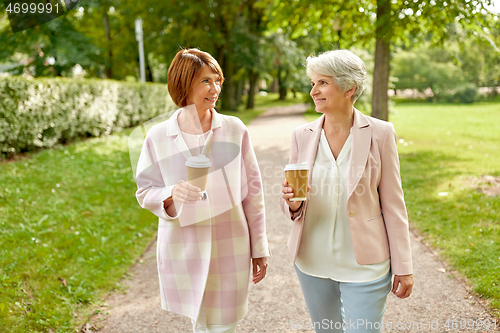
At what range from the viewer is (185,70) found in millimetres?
2008

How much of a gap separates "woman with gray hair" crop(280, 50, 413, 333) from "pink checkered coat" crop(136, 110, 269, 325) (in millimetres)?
294

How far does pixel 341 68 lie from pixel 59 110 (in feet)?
28.9

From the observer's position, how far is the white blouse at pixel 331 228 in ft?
6.79

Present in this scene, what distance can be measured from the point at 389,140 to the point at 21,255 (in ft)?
13.1

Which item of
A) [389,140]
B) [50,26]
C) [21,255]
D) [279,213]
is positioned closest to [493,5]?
[279,213]

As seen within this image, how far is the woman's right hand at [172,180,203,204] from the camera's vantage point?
1.74 metres

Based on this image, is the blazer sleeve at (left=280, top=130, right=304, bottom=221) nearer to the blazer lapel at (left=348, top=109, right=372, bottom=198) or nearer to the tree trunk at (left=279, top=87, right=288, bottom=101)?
the blazer lapel at (left=348, top=109, right=372, bottom=198)

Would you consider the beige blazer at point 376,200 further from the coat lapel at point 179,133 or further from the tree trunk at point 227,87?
the tree trunk at point 227,87

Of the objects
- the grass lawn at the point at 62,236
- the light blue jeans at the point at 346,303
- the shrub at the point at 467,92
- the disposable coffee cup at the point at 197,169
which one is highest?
the disposable coffee cup at the point at 197,169

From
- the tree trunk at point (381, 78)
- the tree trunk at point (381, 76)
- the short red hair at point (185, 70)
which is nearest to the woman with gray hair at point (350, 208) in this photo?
the short red hair at point (185, 70)

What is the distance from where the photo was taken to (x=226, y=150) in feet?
7.02

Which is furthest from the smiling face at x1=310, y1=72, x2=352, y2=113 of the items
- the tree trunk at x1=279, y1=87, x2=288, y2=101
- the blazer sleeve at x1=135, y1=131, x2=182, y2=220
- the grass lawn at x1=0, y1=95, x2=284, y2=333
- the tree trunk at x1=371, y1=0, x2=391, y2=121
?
the tree trunk at x1=279, y1=87, x2=288, y2=101

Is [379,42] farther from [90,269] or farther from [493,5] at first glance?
[90,269]

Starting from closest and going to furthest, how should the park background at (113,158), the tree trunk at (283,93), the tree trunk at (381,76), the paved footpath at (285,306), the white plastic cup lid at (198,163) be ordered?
the white plastic cup lid at (198,163), the paved footpath at (285,306), the park background at (113,158), the tree trunk at (381,76), the tree trunk at (283,93)
